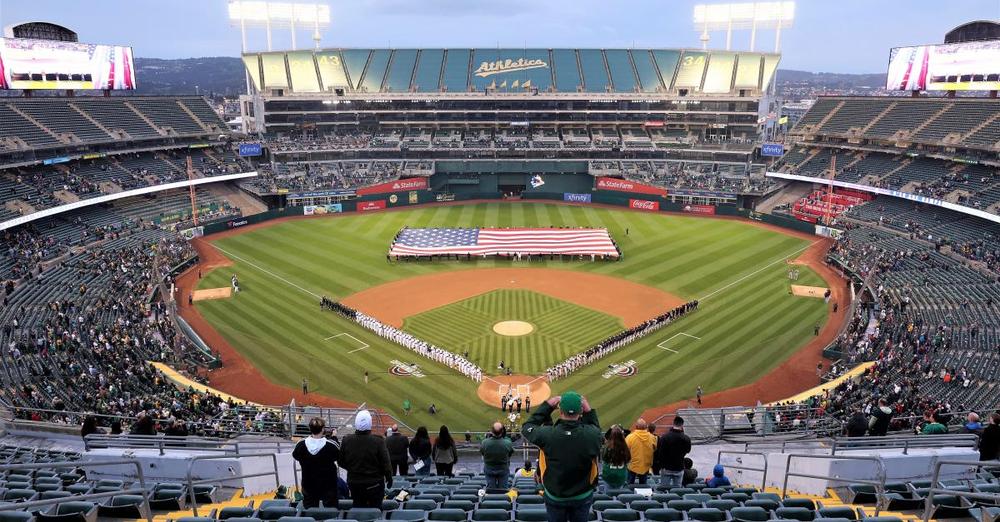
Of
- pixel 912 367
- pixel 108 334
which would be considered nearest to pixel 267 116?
pixel 108 334

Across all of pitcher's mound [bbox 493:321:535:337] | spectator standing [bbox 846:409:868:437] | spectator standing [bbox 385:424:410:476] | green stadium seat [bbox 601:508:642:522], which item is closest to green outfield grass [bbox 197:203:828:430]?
pitcher's mound [bbox 493:321:535:337]

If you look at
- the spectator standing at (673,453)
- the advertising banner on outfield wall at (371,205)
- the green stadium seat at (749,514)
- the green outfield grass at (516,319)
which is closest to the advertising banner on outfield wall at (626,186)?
the advertising banner on outfield wall at (371,205)

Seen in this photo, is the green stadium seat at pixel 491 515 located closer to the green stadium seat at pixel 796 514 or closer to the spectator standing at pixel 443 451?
the green stadium seat at pixel 796 514

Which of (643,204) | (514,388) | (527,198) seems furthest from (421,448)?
(527,198)

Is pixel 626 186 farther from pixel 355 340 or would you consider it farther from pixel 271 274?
pixel 355 340

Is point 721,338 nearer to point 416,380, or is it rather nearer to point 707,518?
point 416,380
